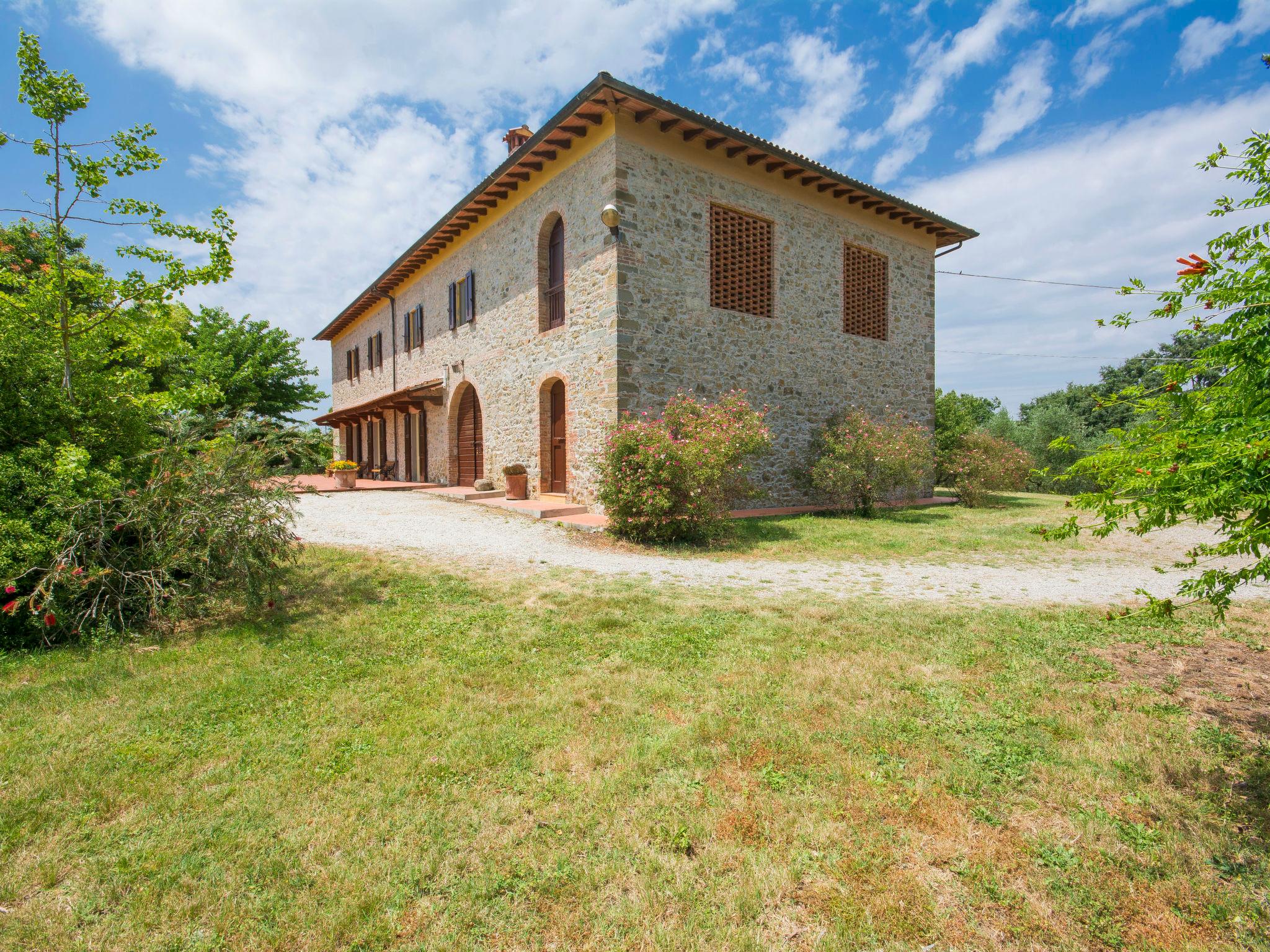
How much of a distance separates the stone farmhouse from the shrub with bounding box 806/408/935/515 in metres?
0.77

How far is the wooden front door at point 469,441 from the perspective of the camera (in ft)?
49.4

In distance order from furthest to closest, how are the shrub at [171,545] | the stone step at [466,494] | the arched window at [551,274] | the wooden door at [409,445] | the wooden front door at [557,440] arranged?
1. the wooden door at [409,445]
2. the stone step at [466,494]
3. the wooden front door at [557,440]
4. the arched window at [551,274]
5. the shrub at [171,545]

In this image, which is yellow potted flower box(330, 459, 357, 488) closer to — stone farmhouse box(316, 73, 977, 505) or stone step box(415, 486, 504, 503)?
stone farmhouse box(316, 73, 977, 505)

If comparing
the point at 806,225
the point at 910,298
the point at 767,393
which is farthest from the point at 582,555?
the point at 910,298

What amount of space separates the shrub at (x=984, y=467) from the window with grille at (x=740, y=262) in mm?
6909

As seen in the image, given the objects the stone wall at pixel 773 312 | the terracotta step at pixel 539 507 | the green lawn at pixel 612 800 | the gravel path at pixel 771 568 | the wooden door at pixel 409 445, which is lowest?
the green lawn at pixel 612 800

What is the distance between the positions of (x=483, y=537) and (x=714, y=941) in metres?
6.80

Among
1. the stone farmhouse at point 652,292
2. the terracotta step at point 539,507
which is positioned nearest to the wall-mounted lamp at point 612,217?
the stone farmhouse at point 652,292

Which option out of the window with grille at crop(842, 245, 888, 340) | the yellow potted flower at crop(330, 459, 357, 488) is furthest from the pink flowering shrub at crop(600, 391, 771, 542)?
the yellow potted flower at crop(330, 459, 357, 488)

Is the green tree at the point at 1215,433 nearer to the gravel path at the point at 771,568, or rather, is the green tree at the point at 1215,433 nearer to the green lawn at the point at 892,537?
the gravel path at the point at 771,568

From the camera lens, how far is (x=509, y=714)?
3.04 m

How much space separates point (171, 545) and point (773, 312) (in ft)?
34.9

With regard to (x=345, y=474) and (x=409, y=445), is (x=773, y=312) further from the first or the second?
(x=409, y=445)

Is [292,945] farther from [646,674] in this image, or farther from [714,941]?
[646,674]
